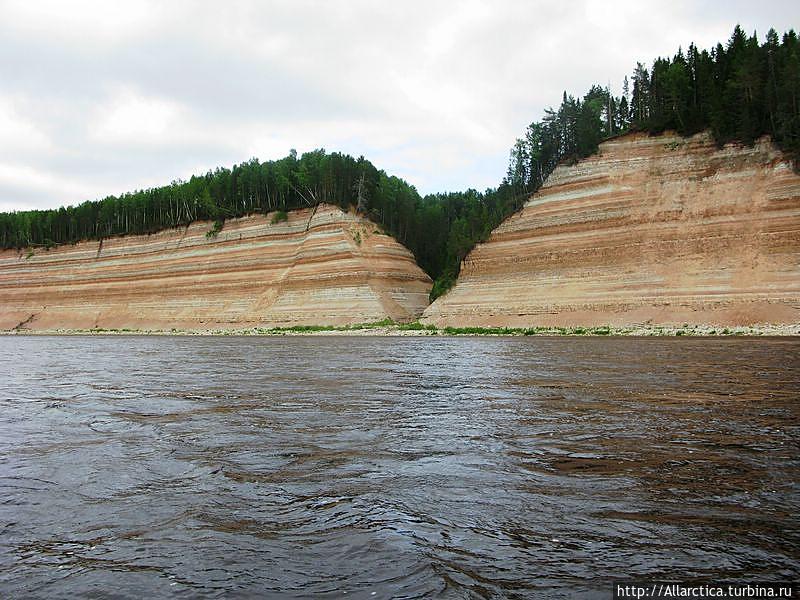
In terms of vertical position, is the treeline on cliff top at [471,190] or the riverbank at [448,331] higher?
the treeline on cliff top at [471,190]

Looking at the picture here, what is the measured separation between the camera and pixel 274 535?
3807 millimetres

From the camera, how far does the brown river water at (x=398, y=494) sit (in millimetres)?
3209

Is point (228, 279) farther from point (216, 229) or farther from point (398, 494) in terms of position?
point (398, 494)

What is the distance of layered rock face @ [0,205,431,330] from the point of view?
54219 mm

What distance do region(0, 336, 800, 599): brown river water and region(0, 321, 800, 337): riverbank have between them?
24.0m

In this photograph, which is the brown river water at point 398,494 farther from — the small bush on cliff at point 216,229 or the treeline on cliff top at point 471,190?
the small bush on cliff at point 216,229

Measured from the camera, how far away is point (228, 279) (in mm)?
60406

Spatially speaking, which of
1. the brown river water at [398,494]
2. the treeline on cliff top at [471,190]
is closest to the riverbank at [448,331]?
the treeline on cliff top at [471,190]

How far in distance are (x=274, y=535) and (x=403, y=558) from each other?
3.11 feet

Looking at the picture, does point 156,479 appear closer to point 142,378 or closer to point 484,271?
point 142,378

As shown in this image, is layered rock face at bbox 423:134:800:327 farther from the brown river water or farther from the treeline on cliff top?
the brown river water

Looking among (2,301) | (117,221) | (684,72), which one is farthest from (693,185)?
(2,301)

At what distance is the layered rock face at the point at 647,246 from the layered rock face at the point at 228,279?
30.4ft

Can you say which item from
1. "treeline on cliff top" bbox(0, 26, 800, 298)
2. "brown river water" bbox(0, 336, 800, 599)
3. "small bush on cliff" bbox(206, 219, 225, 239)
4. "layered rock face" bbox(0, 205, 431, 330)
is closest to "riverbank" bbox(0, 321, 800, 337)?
"layered rock face" bbox(0, 205, 431, 330)
